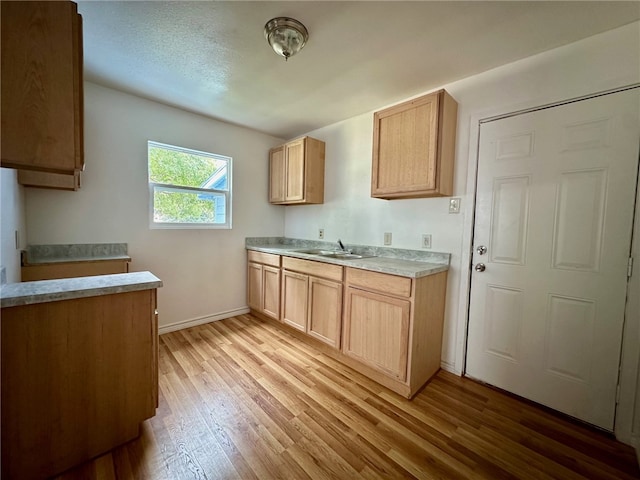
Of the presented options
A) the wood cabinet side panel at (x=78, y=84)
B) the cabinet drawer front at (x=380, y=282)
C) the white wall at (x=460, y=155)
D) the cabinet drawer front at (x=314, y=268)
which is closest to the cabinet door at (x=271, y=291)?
the cabinet drawer front at (x=314, y=268)

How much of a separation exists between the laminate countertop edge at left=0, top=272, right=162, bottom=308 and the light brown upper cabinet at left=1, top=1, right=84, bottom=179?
549 millimetres

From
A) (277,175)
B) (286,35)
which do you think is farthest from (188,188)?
(286,35)

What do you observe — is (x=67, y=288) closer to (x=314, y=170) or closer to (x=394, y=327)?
(x=394, y=327)

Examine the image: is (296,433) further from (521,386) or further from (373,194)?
(373,194)

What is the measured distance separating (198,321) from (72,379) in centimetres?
185

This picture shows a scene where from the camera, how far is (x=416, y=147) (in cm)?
205

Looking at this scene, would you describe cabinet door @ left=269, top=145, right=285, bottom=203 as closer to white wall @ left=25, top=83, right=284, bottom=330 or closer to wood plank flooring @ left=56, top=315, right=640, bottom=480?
white wall @ left=25, top=83, right=284, bottom=330

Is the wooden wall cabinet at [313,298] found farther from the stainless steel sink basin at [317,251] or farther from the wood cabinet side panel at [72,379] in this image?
the wood cabinet side panel at [72,379]

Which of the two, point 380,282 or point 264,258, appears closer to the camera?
point 380,282

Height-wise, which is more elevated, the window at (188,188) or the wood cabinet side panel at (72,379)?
the window at (188,188)

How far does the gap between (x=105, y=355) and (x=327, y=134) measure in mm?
2936

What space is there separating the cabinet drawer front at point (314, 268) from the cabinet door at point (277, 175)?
1.00 metres

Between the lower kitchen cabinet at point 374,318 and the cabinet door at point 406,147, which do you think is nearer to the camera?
the lower kitchen cabinet at point 374,318

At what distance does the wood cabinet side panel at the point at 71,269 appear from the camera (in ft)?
6.06
